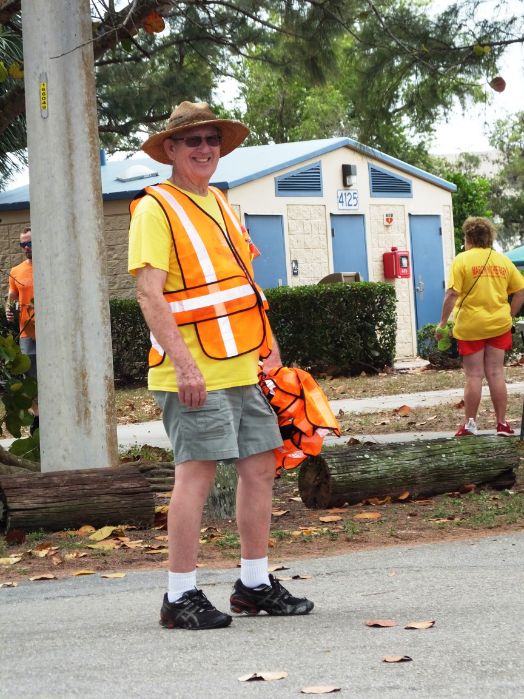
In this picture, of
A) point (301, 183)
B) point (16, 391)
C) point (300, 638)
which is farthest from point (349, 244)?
point (300, 638)

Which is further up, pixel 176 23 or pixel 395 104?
pixel 176 23

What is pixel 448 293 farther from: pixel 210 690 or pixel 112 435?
pixel 210 690

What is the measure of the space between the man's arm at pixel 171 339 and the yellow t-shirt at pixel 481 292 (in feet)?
19.3

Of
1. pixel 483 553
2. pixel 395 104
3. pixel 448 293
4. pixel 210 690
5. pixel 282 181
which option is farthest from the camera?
pixel 282 181

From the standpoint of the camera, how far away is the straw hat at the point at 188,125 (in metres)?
5.17

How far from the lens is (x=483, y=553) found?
6.47 m

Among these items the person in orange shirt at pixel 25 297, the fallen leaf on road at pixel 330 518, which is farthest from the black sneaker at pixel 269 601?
the person in orange shirt at pixel 25 297

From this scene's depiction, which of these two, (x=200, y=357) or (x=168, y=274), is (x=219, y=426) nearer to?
(x=200, y=357)

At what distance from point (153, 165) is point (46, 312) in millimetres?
17859

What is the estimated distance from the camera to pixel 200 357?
4.99m

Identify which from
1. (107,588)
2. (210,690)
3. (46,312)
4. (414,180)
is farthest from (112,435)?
(414,180)

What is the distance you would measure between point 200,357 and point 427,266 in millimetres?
21131

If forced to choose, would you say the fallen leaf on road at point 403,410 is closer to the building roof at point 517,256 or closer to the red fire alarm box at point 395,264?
the red fire alarm box at point 395,264

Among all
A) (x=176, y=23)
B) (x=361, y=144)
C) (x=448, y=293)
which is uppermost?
(x=176, y=23)
